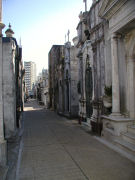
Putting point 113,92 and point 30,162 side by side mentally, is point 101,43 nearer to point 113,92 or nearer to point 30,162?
point 113,92

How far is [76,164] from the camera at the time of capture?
5281mm

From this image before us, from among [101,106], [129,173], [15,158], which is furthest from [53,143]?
[129,173]

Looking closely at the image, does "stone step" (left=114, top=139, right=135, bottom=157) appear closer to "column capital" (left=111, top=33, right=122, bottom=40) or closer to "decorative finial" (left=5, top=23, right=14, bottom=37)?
"column capital" (left=111, top=33, right=122, bottom=40)

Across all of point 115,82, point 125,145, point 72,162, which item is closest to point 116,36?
point 115,82

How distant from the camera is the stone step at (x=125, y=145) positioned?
229 inches

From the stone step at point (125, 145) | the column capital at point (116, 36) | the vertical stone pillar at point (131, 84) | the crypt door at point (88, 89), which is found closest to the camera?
the stone step at point (125, 145)

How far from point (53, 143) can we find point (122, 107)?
3422 millimetres

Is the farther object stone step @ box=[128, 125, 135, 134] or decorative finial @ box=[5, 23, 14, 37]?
decorative finial @ box=[5, 23, 14, 37]

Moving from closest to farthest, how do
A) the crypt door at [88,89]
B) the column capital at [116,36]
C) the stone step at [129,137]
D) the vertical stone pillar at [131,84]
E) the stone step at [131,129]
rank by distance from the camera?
1. the stone step at [129,137]
2. the stone step at [131,129]
3. the vertical stone pillar at [131,84]
4. the column capital at [116,36]
5. the crypt door at [88,89]

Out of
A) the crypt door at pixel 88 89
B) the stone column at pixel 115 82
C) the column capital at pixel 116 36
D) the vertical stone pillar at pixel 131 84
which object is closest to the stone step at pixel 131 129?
the vertical stone pillar at pixel 131 84

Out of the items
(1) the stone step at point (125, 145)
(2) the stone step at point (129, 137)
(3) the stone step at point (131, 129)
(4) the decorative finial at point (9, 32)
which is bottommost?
(1) the stone step at point (125, 145)

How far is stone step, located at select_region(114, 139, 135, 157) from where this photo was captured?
582 cm

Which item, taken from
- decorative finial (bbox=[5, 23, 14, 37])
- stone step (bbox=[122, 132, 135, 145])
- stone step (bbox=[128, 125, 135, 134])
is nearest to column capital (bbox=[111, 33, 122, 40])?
stone step (bbox=[128, 125, 135, 134])

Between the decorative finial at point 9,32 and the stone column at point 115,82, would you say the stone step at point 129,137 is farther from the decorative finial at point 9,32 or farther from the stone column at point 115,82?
the decorative finial at point 9,32
